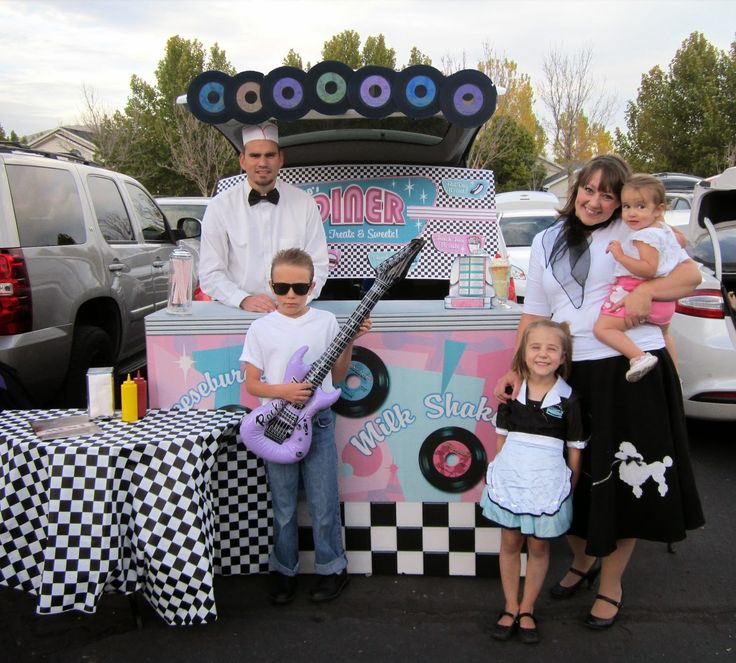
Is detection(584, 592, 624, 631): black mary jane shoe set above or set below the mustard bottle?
below

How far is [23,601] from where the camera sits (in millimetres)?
3137

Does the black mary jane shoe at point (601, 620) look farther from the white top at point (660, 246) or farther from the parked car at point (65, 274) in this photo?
the parked car at point (65, 274)

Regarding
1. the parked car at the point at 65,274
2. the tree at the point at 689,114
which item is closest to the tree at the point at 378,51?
the tree at the point at 689,114

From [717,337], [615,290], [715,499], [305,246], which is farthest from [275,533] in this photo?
[717,337]

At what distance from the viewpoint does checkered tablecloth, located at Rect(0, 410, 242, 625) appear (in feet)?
8.82

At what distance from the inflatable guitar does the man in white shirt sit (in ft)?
2.48

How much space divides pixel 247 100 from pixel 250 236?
782mm

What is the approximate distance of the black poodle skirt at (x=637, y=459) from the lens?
2727mm

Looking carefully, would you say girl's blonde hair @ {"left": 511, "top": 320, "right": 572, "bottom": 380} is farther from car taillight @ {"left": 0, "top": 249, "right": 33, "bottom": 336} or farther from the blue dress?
car taillight @ {"left": 0, "top": 249, "right": 33, "bottom": 336}

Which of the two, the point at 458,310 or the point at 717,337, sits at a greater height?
the point at 458,310

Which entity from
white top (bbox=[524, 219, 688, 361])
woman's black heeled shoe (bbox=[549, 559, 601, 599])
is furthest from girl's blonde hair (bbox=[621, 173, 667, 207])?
woman's black heeled shoe (bbox=[549, 559, 601, 599])

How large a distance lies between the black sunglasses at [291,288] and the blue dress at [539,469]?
1.02 meters

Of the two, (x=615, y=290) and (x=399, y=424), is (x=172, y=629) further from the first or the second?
(x=615, y=290)

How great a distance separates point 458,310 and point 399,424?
2.02 feet
